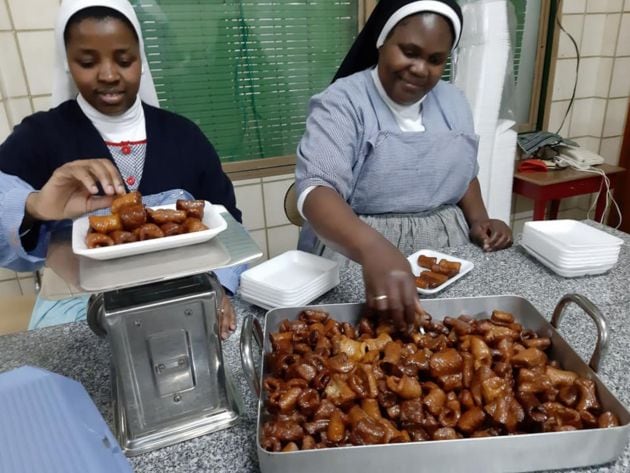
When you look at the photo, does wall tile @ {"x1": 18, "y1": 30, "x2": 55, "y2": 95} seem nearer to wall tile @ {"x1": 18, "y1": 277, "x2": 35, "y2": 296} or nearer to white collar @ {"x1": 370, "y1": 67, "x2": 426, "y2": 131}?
wall tile @ {"x1": 18, "y1": 277, "x2": 35, "y2": 296}

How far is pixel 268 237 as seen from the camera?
2.74m

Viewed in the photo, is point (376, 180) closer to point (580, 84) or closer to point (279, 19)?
point (279, 19)

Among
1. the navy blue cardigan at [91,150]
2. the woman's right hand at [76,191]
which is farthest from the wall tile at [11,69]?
the woman's right hand at [76,191]

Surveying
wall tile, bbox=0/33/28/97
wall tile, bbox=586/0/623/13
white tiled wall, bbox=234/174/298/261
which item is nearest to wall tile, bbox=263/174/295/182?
white tiled wall, bbox=234/174/298/261

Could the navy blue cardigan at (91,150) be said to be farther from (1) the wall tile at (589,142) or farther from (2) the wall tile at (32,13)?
(1) the wall tile at (589,142)

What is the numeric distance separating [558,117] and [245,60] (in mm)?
2021

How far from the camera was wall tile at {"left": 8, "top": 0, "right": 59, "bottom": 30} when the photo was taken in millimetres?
2049

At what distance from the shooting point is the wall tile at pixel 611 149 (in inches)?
124

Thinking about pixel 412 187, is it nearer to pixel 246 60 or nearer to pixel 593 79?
pixel 246 60

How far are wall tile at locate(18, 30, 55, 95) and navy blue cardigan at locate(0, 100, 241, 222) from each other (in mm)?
959

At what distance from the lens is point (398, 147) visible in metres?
1.46

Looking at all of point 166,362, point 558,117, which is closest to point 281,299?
point 166,362

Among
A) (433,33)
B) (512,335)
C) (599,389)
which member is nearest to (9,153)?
(433,33)

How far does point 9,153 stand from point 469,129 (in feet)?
4.53
